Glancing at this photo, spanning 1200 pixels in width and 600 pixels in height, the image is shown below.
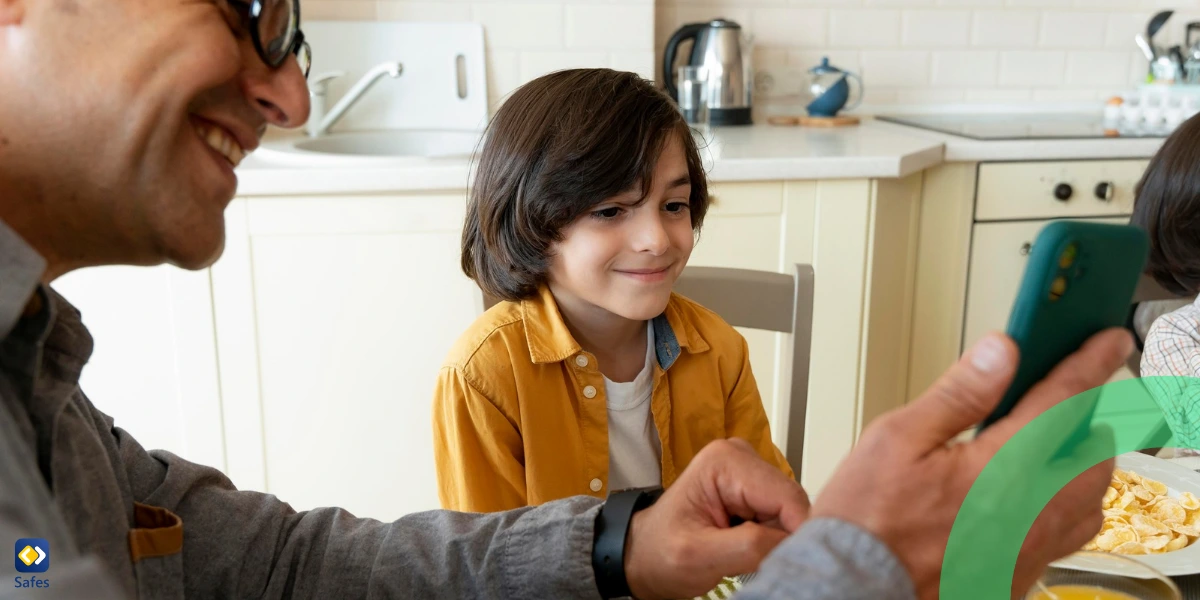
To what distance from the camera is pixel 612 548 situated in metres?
0.76

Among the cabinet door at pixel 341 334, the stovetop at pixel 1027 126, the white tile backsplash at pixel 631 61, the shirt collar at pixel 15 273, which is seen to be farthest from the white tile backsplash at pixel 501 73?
the shirt collar at pixel 15 273

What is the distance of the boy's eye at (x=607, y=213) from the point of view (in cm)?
120

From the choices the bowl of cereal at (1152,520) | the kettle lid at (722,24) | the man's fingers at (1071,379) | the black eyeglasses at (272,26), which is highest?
the kettle lid at (722,24)

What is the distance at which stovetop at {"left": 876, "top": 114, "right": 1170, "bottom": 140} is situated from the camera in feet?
7.14

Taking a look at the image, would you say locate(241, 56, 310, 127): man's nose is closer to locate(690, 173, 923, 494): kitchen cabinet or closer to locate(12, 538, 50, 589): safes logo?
locate(12, 538, 50, 589): safes logo

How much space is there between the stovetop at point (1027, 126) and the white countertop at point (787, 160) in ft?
0.15

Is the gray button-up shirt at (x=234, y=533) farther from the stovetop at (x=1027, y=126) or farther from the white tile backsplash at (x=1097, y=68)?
the white tile backsplash at (x=1097, y=68)

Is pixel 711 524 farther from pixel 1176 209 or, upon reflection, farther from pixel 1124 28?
pixel 1124 28

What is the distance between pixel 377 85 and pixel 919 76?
1.43 metres

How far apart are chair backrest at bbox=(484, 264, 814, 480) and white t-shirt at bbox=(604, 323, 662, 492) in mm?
134

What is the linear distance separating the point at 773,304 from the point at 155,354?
1.14 m

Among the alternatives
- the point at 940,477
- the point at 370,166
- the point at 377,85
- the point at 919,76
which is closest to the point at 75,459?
the point at 940,477

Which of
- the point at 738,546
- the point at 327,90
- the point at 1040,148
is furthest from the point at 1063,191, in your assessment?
the point at 738,546

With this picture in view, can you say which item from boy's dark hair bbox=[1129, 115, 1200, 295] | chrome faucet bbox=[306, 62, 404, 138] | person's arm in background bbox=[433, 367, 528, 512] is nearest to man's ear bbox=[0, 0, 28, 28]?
person's arm in background bbox=[433, 367, 528, 512]
